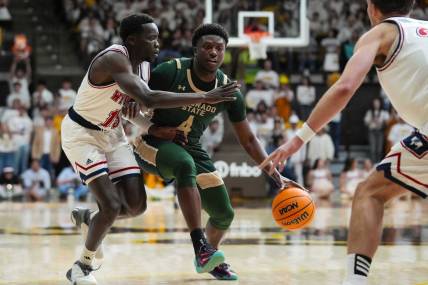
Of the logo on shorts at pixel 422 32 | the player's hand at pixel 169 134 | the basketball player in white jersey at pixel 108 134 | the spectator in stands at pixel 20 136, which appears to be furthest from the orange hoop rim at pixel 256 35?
the logo on shorts at pixel 422 32

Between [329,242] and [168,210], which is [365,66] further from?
[168,210]

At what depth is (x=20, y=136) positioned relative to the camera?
638 inches

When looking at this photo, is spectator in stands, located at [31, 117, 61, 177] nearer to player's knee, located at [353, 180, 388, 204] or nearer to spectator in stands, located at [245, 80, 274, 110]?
spectator in stands, located at [245, 80, 274, 110]

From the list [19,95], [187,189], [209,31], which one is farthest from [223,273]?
[19,95]

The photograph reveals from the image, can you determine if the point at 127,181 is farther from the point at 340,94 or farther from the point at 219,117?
the point at 219,117

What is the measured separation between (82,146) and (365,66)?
2446mm

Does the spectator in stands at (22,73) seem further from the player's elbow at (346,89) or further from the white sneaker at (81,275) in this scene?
the player's elbow at (346,89)

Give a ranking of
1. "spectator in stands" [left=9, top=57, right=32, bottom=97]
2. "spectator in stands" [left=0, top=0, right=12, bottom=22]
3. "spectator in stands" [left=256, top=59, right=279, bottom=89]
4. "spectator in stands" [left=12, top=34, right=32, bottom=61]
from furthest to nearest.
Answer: "spectator in stands" [left=0, top=0, right=12, bottom=22]
"spectator in stands" [left=12, top=34, right=32, bottom=61]
"spectator in stands" [left=256, top=59, right=279, bottom=89]
"spectator in stands" [left=9, top=57, right=32, bottom=97]

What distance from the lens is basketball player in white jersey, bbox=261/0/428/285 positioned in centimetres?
449

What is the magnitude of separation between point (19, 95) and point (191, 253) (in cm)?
1078

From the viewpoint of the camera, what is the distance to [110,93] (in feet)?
19.5

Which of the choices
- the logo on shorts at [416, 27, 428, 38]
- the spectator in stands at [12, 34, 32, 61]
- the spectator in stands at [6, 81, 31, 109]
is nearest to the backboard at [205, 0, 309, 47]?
the spectator in stands at [6, 81, 31, 109]

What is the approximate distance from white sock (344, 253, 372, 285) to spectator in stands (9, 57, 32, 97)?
46.2ft

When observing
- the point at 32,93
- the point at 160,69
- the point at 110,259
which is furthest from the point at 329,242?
the point at 32,93
